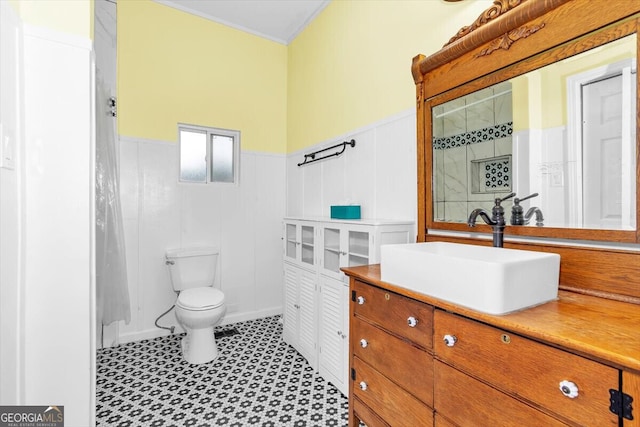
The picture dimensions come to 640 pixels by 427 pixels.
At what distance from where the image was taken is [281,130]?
11.5ft

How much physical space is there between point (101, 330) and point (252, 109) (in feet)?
8.20

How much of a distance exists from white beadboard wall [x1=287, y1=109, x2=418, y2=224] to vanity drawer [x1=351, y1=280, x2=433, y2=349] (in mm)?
700

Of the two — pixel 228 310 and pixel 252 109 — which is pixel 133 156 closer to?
pixel 252 109

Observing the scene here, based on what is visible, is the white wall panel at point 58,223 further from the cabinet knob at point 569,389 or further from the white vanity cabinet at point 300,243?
the cabinet knob at point 569,389

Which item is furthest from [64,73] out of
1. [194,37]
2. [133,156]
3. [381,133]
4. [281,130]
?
[281,130]

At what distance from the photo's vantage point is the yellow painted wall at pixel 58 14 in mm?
1247

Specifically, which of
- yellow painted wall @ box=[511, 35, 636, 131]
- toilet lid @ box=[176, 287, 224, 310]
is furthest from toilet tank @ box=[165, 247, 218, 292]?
yellow painted wall @ box=[511, 35, 636, 131]

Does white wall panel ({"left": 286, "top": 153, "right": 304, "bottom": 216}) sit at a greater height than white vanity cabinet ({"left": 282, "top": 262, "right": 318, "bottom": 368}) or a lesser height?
greater

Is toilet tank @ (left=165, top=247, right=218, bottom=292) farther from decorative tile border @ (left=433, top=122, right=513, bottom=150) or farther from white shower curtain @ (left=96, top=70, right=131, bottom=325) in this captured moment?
decorative tile border @ (left=433, top=122, right=513, bottom=150)

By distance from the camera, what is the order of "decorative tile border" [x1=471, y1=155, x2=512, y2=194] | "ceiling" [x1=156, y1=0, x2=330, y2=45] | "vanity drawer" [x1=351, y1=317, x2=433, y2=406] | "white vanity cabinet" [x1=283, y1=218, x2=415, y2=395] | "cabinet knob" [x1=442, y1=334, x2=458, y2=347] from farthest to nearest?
1. "ceiling" [x1=156, y1=0, x2=330, y2=45]
2. "white vanity cabinet" [x1=283, y1=218, x2=415, y2=395]
3. "decorative tile border" [x1=471, y1=155, x2=512, y2=194]
4. "vanity drawer" [x1=351, y1=317, x2=433, y2=406]
5. "cabinet knob" [x1=442, y1=334, x2=458, y2=347]

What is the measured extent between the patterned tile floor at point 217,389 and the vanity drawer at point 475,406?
0.92 metres

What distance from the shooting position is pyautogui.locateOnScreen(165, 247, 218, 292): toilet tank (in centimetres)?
269

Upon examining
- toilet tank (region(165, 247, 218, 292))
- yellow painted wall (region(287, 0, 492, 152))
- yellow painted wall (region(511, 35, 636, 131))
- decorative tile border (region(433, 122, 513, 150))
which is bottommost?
toilet tank (region(165, 247, 218, 292))

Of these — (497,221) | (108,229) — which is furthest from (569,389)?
(108,229)
